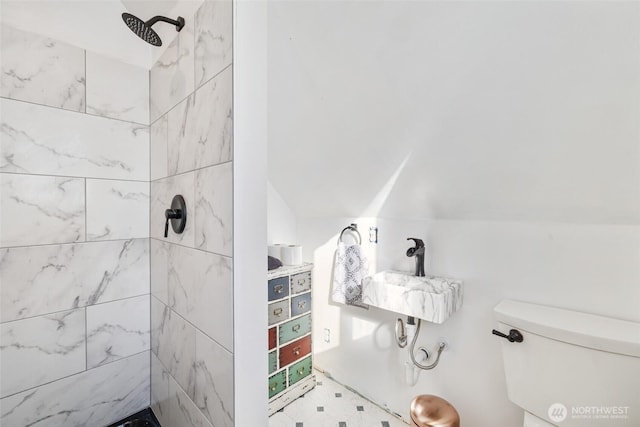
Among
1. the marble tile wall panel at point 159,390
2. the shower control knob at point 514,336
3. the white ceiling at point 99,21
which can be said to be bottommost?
the marble tile wall panel at point 159,390

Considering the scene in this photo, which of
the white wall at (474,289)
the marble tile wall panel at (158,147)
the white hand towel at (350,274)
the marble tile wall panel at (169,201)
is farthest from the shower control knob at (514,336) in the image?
the marble tile wall panel at (158,147)

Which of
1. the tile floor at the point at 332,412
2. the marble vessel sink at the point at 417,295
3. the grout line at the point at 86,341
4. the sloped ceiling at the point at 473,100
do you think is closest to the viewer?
the sloped ceiling at the point at 473,100

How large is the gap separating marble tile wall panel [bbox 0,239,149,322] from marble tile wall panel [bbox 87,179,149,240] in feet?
0.14

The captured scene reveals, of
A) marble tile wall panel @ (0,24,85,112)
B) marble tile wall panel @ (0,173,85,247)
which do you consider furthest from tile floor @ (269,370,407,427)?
marble tile wall panel @ (0,24,85,112)

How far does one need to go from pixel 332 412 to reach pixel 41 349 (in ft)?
5.23

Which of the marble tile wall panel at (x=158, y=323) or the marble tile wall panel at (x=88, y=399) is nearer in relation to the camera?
the marble tile wall panel at (x=88, y=399)

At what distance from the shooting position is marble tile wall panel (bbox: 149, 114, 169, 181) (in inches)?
41.9

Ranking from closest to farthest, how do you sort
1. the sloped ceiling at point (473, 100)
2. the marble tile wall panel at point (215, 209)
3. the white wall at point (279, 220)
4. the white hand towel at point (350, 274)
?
the marble tile wall panel at point (215, 209) < the sloped ceiling at point (473, 100) < the white hand towel at point (350, 274) < the white wall at point (279, 220)

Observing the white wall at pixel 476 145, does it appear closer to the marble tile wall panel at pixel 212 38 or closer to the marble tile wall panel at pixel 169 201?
the marble tile wall panel at pixel 212 38

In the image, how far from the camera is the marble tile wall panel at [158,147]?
1064 mm

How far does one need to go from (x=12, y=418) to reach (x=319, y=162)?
1.62 m

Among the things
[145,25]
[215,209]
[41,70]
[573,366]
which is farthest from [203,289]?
[573,366]

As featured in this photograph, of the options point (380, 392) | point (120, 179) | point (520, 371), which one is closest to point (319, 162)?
point (120, 179)

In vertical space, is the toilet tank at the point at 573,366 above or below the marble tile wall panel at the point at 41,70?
below
